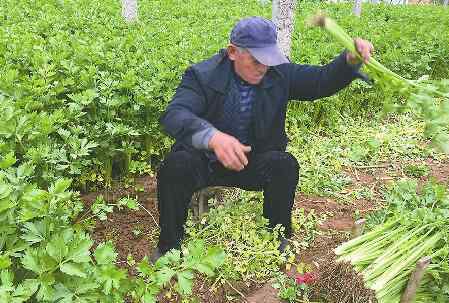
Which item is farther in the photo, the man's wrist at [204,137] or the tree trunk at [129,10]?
the tree trunk at [129,10]

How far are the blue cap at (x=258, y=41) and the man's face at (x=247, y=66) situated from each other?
6 centimetres

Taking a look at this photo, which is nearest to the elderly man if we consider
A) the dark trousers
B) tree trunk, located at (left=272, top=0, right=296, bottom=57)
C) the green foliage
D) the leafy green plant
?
the dark trousers

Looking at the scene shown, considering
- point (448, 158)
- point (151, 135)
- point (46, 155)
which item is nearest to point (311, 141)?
point (448, 158)

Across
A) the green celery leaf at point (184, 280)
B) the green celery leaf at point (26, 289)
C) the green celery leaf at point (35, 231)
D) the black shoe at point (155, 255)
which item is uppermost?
the green celery leaf at point (35, 231)

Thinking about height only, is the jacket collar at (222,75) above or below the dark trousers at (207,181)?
above

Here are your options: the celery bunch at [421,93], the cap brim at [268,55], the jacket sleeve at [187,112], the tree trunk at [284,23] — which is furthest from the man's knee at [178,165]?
the tree trunk at [284,23]

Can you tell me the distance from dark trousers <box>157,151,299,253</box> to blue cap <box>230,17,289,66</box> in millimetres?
665

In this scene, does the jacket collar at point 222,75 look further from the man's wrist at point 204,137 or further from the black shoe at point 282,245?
the black shoe at point 282,245

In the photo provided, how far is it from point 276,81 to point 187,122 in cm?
79

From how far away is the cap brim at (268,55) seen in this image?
327 centimetres

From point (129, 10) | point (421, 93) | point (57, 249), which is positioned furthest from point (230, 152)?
point (129, 10)

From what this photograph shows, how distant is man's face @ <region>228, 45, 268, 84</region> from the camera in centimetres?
338

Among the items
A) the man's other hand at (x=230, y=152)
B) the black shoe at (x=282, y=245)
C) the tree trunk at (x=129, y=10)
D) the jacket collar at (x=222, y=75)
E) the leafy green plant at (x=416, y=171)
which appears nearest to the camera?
the man's other hand at (x=230, y=152)

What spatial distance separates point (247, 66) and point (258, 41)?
192 mm
